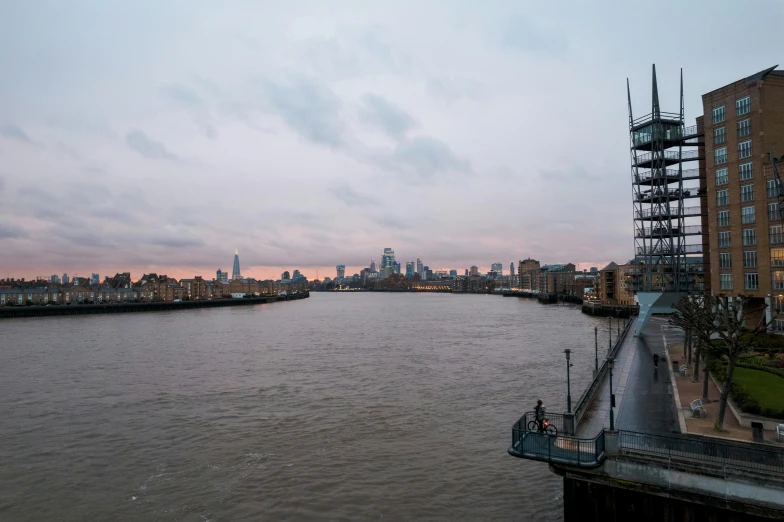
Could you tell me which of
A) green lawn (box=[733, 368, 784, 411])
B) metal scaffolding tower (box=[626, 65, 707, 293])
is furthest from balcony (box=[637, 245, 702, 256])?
green lawn (box=[733, 368, 784, 411])

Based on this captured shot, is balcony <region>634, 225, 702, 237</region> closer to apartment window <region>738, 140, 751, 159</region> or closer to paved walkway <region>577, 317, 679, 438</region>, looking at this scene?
apartment window <region>738, 140, 751, 159</region>

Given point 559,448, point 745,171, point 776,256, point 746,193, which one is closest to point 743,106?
point 745,171

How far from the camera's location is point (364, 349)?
213 feet

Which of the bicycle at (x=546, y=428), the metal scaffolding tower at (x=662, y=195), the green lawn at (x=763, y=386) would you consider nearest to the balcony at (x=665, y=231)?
the metal scaffolding tower at (x=662, y=195)

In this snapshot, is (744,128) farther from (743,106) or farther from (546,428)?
(546,428)

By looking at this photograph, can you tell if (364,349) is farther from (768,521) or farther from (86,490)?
(768,521)

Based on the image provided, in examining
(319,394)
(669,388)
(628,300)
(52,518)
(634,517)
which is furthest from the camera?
(628,300)

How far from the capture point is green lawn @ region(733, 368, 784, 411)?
23.1m

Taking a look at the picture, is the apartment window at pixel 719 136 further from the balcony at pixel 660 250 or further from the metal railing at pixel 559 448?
the metal railing at pixel 559 448

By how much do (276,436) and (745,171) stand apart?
2133 inches

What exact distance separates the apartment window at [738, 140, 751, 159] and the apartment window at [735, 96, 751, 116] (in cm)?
312

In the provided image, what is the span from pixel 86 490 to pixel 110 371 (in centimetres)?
3205

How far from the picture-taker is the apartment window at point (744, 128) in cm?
5206

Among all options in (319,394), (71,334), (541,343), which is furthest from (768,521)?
(71,334)
